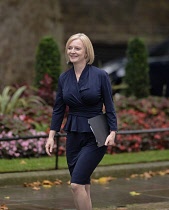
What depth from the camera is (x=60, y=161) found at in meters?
12.9

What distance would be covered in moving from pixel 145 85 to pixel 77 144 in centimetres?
891

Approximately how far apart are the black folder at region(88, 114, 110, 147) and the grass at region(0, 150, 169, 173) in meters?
3.71

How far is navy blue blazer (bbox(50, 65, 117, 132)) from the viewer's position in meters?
8.55

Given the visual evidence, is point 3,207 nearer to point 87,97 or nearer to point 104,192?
point 104,192

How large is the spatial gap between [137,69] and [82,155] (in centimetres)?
900

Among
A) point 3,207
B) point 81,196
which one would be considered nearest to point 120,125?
point 3,207

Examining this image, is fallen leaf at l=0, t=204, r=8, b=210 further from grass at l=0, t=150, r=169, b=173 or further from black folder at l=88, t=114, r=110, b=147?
grass at l=0, t=150, r=169, b=173

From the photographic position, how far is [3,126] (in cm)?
1346

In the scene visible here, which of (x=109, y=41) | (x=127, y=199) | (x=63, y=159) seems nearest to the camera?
(x=127, y=199)

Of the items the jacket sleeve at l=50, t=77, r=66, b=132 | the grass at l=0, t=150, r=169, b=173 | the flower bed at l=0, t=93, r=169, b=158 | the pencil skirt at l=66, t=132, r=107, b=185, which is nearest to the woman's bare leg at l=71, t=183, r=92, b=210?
the pencil skirt at l=66, t=132, r=107, b=185

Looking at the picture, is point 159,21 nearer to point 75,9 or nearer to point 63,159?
point 75,9

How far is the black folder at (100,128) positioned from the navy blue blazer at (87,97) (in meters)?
0.05

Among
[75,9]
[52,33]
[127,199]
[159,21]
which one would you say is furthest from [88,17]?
[127,199]

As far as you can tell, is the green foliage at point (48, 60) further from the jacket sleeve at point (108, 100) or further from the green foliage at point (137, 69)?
the jacket sleeve at point (108, 100)
